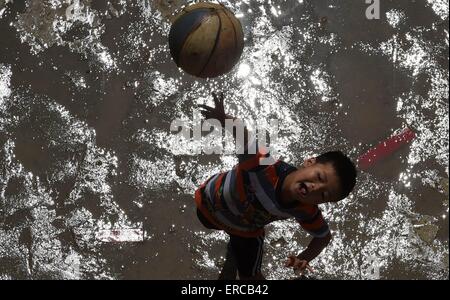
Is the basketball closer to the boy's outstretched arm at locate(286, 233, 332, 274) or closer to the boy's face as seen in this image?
the boy's face

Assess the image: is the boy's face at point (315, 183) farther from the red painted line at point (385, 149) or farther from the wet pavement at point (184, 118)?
the red painted line at point (385, 149)

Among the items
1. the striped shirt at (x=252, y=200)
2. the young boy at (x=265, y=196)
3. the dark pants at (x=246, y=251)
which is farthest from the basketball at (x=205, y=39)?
the dark pants at (x=246, y=251)

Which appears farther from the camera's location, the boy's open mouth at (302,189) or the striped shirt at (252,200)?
the striped shirt at (252,200)

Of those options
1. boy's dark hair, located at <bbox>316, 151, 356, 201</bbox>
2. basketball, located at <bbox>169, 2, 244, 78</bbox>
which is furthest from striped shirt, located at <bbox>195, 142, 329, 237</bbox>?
basketball, located at <bbox>169, 2, 244, 78</bbox>

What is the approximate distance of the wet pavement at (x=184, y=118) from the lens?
4438 millimetres

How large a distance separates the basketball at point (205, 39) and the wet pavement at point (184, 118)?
925mm

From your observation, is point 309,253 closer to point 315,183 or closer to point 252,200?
point 252,200

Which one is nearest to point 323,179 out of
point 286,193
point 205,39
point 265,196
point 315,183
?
point 315,183

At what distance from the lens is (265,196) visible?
10.1 ft

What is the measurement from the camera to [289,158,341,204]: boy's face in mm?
2838

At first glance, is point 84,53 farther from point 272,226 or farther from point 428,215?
point 428,215

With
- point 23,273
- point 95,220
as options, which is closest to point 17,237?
point 23,273

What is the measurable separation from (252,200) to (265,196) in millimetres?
102

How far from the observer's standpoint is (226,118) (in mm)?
3434
